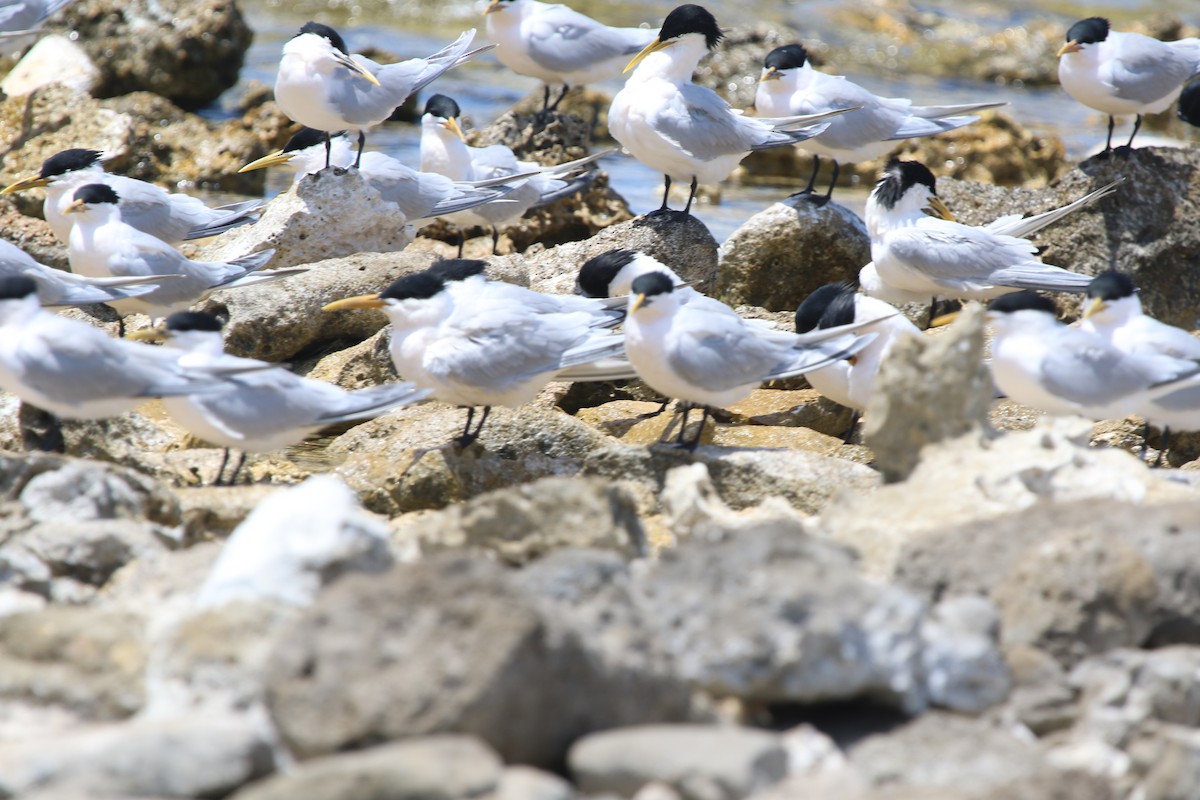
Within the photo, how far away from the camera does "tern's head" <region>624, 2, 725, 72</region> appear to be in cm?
752

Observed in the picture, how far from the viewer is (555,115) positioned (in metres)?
9.70

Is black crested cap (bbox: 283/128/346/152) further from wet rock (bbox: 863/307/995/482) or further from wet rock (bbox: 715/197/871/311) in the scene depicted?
wet rock (bbox: 863/307/995/482)

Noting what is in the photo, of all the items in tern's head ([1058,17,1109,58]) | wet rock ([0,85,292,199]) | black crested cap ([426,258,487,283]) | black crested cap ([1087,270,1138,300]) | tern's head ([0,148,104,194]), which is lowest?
wet rock ([0,85,292,199])

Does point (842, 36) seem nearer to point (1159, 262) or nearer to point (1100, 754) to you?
point (1159, 262)

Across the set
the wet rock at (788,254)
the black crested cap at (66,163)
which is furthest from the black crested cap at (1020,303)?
the black crested cap at (66,163)

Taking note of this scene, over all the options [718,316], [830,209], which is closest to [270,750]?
[718,316]

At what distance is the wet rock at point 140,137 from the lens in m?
9.69

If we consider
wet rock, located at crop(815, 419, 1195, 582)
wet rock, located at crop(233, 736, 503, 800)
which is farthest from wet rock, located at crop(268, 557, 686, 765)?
wet rock, located at crop(815, 419, 1195, 582)

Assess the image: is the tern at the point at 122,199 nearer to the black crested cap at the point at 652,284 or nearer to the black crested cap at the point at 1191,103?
the black crested cap at the point at 652,284

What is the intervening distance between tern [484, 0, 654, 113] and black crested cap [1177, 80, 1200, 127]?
3.59 m

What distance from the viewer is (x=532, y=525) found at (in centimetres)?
402

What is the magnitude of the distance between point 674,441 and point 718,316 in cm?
64

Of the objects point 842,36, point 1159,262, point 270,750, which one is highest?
point 270,750

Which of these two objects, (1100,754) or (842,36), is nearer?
(1100,754)
